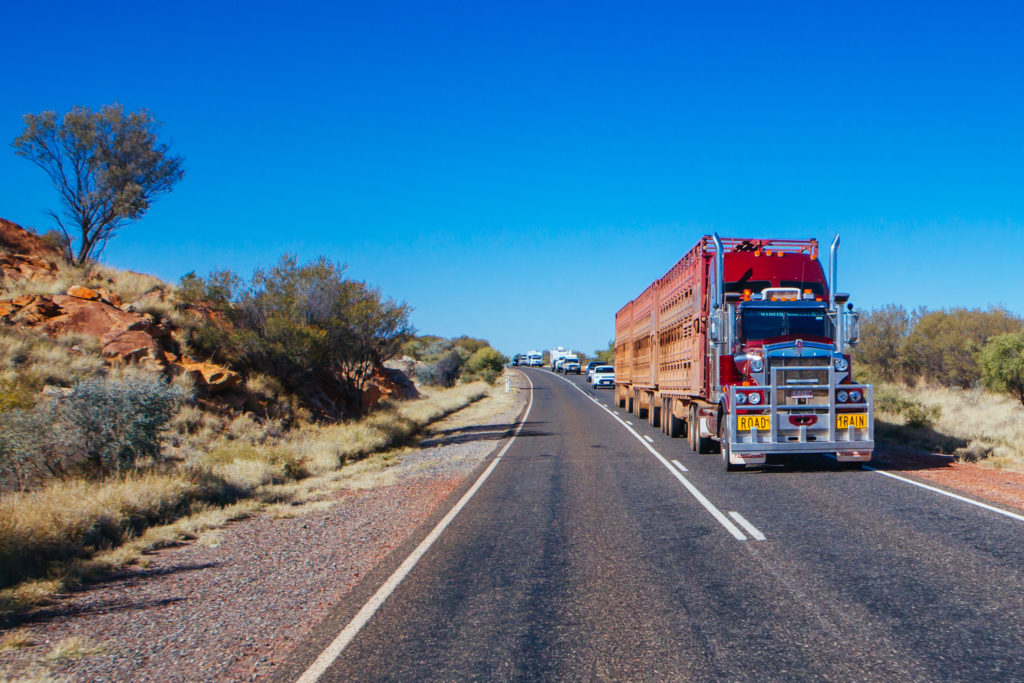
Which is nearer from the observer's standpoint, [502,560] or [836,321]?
[502,560]

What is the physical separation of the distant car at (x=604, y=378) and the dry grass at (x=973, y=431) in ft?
98.3

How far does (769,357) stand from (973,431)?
8784 mm

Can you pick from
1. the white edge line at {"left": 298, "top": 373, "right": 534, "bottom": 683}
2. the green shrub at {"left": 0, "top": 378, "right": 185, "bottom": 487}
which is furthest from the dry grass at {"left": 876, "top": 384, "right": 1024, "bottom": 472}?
the green shrub at {"left": 0, "top": 378, "right": 185, "bottom": 487}

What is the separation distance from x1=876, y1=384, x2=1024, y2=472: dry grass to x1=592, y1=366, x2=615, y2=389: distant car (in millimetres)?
29958

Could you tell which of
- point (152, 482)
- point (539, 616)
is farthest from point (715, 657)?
point (152, 482)

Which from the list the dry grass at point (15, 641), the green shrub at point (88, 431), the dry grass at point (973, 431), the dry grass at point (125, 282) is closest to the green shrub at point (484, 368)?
the dry grass at point (125, 282)

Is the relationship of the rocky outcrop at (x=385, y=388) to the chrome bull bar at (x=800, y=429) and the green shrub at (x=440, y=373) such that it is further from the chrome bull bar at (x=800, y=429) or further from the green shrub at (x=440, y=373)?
the green shrub at (x=440, y=373)

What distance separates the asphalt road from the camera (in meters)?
4.78

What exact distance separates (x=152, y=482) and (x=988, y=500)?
11.5 metres

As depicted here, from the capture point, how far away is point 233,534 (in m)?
9.62

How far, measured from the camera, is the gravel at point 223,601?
5098 mm

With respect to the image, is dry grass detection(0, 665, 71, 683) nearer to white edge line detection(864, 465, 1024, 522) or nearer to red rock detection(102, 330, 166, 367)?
white edge line detection(864, 465, 1024, 522)

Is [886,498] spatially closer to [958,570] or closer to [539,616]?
[958,570]

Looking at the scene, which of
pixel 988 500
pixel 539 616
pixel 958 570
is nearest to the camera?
pixel 539 616
